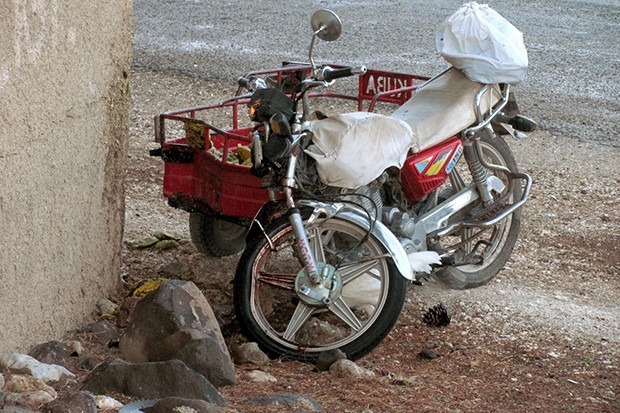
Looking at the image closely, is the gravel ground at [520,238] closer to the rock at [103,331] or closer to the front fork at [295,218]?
the front fork at [295,218]

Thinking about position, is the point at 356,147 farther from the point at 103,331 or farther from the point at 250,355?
the point at 103,331

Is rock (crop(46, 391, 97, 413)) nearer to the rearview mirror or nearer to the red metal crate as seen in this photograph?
the red metal crate

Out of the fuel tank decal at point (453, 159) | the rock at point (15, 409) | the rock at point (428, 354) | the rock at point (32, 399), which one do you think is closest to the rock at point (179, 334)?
the rock at point (32, 399)

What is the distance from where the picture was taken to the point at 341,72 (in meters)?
3.96

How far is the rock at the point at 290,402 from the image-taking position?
353cm

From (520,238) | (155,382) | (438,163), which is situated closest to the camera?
(155,382)

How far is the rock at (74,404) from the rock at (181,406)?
21cm

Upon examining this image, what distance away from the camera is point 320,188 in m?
4.29

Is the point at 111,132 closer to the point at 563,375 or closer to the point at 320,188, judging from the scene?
the point at 320,188

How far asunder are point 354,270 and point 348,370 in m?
0.47

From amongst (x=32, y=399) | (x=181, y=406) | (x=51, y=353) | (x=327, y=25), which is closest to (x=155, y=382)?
(x=181, y=406)

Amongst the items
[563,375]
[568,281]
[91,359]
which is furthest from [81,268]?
[568,281]

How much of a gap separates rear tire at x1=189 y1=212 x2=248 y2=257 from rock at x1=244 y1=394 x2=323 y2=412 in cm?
169

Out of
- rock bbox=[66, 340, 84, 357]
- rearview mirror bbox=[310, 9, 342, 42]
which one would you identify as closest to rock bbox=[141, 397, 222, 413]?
rock bbox=[66, 340, 84, 357]
